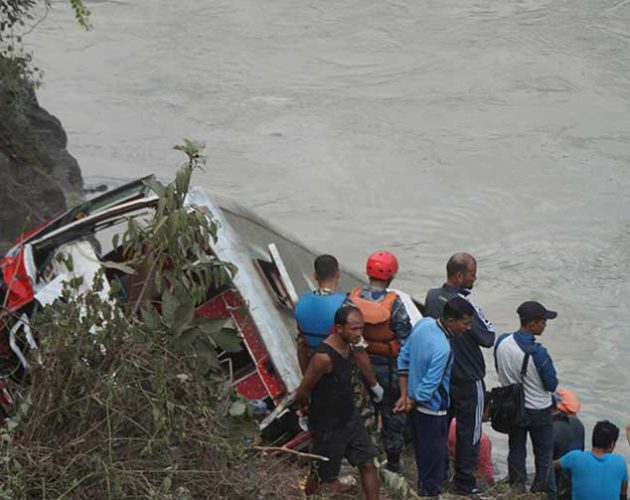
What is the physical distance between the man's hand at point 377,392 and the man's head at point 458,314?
0.52 m

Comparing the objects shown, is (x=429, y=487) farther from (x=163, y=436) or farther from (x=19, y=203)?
(x=19, y=203)

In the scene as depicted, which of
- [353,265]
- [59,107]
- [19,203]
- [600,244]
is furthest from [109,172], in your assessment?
[600,244]

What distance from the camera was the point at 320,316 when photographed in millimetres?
6211

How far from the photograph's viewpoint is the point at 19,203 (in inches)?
404

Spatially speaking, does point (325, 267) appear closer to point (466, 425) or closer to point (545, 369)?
point (466, 425)

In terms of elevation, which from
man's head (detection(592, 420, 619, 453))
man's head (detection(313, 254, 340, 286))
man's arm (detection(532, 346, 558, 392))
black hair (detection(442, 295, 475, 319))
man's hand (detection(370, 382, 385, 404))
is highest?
man's head (detection(313, 254, 340, 286))

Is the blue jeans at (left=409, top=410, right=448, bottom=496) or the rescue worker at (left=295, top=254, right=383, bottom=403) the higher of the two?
the rescue worker at (left=295, top=254, right=383, bottom=403)

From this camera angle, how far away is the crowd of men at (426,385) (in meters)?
5.89

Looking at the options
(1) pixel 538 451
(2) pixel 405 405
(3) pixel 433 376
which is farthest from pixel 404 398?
(1) pixel 538 451

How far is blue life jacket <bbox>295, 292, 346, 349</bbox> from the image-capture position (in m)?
6.21

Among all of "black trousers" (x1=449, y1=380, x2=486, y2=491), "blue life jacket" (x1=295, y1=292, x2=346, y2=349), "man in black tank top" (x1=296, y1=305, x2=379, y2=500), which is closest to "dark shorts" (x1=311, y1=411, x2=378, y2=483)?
"man in black tank top" (x1=296, y1=305, x2=379, y2=500)

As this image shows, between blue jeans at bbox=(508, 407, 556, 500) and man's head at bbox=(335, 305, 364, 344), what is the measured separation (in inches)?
59.6

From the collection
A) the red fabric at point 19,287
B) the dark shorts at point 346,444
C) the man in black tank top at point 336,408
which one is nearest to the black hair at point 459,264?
the man in black tank top at point 336,408

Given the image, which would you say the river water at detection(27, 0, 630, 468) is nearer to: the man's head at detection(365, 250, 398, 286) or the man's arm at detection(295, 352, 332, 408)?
the man's head at detection(365, 250, 398, 286)
